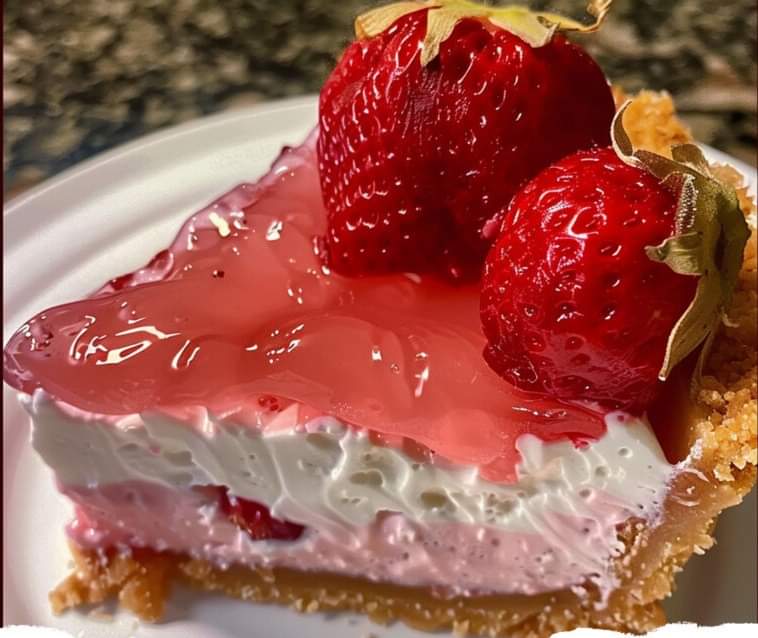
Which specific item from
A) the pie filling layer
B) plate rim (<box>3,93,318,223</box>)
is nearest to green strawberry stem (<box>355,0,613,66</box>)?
the pie filling layer

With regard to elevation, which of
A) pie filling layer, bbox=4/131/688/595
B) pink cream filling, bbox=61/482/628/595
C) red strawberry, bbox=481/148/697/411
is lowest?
pink cream filling, bbox=61/482/628/595

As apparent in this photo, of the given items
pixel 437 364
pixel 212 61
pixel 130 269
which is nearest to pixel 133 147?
pixel 130 269

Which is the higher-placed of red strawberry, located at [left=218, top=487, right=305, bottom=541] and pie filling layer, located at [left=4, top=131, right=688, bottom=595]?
pie filling layer, located at [left=4, top=131, right=688, bottom=595]

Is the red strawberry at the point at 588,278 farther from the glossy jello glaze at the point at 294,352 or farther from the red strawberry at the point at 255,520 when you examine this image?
the red strawberry at the point at 255,520

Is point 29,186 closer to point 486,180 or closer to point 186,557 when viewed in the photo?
point 186,557

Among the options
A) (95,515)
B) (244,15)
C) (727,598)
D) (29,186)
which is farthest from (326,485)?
(244,15)

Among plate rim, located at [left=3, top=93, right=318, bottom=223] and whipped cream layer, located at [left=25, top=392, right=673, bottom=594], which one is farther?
plate rim, located at [left=3, top=93, right=318, bottom=223]

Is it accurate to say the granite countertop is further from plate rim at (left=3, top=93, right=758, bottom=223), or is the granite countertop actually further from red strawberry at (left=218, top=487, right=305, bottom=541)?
red strawberry at (left=218, top=487, right=305, bottom=541)
